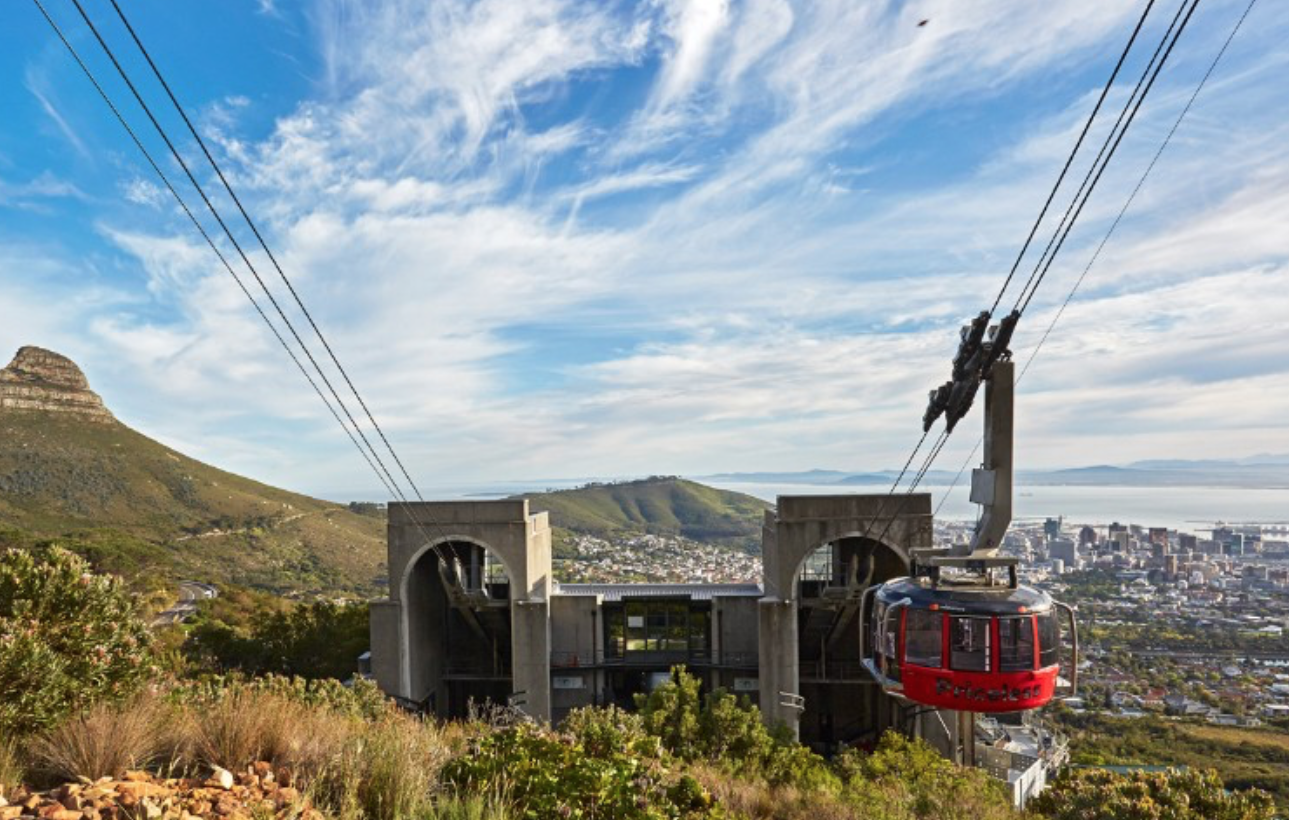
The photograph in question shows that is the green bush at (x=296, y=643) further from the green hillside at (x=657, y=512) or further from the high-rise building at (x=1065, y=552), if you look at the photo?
the high-rise building at (x=1065, y=552)

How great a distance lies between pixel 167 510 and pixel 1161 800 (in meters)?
85.7

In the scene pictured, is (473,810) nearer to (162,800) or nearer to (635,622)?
(162,800)

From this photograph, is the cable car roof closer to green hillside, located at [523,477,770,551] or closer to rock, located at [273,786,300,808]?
rock, located at [273,786,300,808]

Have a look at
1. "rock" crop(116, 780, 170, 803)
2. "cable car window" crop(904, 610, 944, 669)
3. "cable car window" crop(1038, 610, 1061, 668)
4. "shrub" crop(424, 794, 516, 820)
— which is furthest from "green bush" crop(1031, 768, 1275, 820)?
"rock" crop(116, 780, 170, 803)

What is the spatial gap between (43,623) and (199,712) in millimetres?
2051

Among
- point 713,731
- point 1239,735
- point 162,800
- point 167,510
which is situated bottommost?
point 1239,735

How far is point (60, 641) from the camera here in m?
7.42

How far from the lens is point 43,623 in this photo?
7379 mm

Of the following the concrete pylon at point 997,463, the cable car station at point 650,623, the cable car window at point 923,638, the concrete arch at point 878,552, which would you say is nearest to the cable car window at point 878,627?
the cable car window at point 923,638

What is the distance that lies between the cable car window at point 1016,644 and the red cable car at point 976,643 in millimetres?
14

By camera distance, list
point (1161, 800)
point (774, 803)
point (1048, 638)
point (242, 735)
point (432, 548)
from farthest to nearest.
Answer: 1. point (432, 548)
2. point (1161, 800)
3. point (774, 803)
4. point (1048, 638)
5. point (242, 735)

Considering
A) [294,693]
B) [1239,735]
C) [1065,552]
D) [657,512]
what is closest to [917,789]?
[294,693]

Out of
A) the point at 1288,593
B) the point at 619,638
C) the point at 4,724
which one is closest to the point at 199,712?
the point at 4,724

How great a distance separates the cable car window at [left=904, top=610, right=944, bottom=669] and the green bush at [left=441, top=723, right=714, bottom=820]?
4714mm
